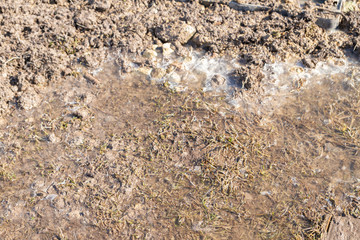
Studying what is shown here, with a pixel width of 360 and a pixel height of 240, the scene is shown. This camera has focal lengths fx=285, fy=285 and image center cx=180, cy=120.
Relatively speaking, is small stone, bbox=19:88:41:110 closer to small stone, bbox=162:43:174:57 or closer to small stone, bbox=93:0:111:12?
small stone, bbox=93:0:111:12

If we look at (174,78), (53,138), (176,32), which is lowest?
(53,138)

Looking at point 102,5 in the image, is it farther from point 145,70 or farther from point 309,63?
point 309,63

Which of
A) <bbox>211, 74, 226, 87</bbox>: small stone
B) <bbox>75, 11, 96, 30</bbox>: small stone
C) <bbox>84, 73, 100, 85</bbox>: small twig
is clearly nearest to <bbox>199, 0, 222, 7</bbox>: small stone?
<bbox>211, 74, 226, 87</bbox>: small stone

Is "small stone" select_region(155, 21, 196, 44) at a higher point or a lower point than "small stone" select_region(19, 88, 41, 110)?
higher

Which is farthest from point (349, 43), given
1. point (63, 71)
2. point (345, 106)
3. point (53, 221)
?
point (53, 221)

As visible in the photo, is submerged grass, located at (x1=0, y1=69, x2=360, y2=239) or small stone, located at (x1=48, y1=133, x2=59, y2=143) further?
small stone, located at (x1=48, y1=133, x2=59, y2=143)

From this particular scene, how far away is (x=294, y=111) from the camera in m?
3.79

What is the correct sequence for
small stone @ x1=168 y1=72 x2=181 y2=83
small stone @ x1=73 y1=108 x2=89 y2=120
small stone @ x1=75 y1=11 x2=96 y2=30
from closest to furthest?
small stone @ x1=73 y1=108 x2=89 y2=120
small stone @ x1=168 y1=72 x2=181 y2=83
small stone @ x1=75 y1=11 x2=96 y2=30

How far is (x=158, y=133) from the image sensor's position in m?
3.66

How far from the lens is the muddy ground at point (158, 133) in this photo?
123 inches

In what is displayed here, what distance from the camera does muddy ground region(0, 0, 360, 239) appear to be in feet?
10.3

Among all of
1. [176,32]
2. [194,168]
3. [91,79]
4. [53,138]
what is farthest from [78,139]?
[176,32]

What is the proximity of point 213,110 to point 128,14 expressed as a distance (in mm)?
2255

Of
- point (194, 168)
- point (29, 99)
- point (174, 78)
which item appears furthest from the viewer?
point (174, 78)
